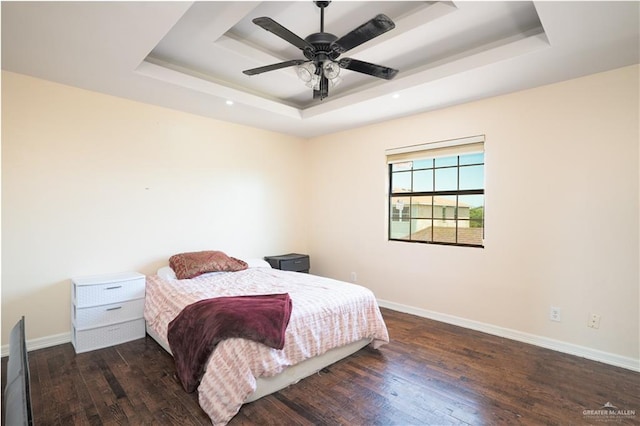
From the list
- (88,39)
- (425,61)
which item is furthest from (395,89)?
(88,39)

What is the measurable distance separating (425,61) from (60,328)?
13.8 ft

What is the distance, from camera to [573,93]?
2906mm

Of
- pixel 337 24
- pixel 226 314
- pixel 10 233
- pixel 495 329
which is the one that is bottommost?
pixel 495 329

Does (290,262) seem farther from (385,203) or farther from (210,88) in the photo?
(210,88)

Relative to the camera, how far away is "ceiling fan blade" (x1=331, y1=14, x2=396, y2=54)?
178 cm

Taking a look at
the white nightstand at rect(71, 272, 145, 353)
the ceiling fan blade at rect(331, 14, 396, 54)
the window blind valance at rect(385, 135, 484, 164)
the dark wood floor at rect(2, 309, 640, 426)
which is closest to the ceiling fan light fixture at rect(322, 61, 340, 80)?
the ceiling fan blade at rect(331, 14, 396, 54)

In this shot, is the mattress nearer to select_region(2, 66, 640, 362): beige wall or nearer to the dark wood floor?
the dark wood floor

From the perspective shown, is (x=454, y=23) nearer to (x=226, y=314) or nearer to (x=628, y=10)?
(x=628, y=10)

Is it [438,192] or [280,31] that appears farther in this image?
[438,192]

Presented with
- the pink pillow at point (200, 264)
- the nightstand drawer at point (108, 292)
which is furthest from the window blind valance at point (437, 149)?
the nightstand drawer at point (108, 292)

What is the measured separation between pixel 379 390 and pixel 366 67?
89.9 inches

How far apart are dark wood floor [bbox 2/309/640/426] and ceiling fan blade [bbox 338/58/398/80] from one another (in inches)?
89.2

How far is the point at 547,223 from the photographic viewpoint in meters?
3.05

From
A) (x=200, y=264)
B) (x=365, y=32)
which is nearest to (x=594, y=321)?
(x=365, y=32)
